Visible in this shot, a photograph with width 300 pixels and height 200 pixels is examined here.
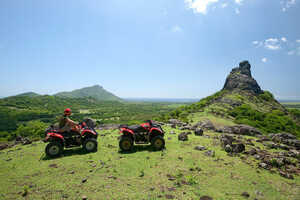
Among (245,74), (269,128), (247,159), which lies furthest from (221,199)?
(245,74)

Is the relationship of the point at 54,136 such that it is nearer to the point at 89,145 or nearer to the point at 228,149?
the point at 89,145

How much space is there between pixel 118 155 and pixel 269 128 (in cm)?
3235

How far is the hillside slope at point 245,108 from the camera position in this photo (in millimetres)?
27597

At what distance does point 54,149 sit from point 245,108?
40854 mm

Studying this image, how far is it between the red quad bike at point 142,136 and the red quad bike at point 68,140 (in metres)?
1.71

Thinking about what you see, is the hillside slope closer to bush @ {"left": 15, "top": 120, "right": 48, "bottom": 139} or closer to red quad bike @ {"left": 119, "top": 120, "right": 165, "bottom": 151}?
red quad bike @ {"left": 119, "top": 120, "right": 165, "bottom": 151}

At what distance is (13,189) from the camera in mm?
4301

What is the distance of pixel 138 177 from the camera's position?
490 centimetres

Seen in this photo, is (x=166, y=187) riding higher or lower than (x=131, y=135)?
lower

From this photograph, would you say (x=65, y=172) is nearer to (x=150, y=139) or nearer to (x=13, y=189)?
(x=13, y=189)

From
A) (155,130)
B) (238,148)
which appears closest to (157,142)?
(155,130)

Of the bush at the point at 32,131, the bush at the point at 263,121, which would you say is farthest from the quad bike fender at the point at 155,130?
the bush at the point at 263,121

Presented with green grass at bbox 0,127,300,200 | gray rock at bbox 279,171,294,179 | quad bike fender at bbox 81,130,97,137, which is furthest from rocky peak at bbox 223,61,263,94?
quad bike fender at bbox 81,130,97,137

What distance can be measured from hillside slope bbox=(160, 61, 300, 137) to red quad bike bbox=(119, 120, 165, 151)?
13894mm
